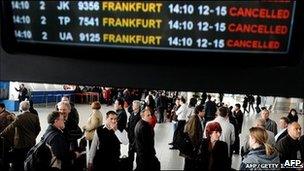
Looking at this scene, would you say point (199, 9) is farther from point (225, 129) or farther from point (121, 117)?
point (121, 117)

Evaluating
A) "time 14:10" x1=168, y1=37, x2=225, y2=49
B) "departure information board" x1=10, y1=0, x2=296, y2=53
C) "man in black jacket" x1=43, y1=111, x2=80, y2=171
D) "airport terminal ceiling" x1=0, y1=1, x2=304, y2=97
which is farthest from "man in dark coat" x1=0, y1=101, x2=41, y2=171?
"time 14:10" x1=168, y1=37, x2=225, y2=49

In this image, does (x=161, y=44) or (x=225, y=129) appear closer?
(x=161, y=44)

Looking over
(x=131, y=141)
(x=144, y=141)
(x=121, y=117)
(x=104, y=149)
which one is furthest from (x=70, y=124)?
(x=104, y=149)

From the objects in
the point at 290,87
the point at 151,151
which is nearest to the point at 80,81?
the point at 290,87

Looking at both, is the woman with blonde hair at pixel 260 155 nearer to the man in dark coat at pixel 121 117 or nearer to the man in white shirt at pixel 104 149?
the man in white shirt at pixel 104 149

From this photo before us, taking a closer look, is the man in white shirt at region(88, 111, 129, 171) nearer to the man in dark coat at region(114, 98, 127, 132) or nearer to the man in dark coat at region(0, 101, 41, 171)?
the man in dark coat at region(0, 101, 41, 171)

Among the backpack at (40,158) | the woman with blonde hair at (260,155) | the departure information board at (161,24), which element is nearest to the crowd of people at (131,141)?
the woman with blonde hair at (260,155)

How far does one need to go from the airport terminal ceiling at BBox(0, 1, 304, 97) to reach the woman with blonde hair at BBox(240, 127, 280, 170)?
7.09 feet

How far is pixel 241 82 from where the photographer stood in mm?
2328

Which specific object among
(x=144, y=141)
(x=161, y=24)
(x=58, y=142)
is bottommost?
(x=144, y=141)

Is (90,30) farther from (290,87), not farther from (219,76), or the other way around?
(290,87)

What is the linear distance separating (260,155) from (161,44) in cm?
263

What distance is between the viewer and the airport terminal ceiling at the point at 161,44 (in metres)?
2.06

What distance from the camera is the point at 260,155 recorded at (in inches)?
171
